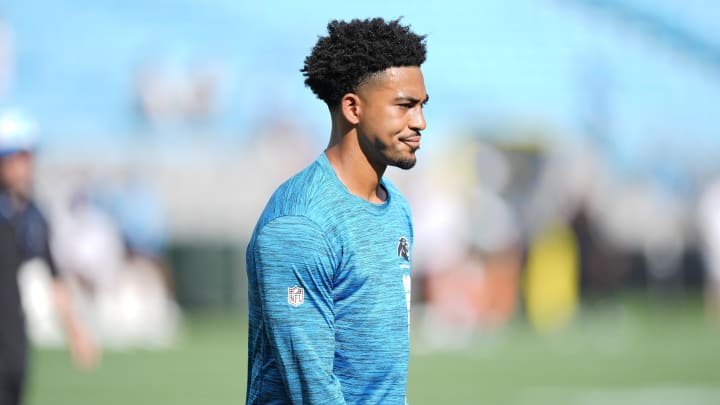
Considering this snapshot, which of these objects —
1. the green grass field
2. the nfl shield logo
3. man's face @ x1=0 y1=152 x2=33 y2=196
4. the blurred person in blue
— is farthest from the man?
the green grass field

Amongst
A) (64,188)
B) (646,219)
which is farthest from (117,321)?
(646,219)

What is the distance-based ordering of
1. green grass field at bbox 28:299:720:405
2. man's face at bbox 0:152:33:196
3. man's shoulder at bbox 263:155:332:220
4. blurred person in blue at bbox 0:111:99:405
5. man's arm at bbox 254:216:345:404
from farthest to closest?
green grass field at bbox 28:299:720:405 < man's face at bbox 0:152:33:196 < blurred person in blue at bbox 0:111:99:405 < man's shoulder at bbox 263:155:332:220 < man's arm at bbox 254:216:345:404

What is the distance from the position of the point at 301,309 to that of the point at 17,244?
A: 4068 millimetres

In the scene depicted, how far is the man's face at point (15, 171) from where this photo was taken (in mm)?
7629

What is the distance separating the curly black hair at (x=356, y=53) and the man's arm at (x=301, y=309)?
56cm

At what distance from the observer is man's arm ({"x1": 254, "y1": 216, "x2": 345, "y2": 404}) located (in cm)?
397

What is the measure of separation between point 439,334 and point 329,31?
17.9 metres

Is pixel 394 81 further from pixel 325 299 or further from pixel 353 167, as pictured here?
pixel 325 299

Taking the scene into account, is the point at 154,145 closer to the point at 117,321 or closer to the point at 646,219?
the point at 117,321

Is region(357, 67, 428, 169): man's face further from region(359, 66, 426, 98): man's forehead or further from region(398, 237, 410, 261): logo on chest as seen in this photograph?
region(398, 237, 410, 261): logo on chest

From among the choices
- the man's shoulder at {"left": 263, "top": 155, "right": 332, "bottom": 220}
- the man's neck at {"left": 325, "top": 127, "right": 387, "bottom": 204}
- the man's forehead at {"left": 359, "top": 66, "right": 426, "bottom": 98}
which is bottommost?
the man's shoulder at {"left": 263, "top": 155, "right": 332, "bottom": 220}

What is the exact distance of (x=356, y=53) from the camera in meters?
4.25

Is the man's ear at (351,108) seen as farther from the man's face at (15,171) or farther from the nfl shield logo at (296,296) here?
the man's face at (15,171)

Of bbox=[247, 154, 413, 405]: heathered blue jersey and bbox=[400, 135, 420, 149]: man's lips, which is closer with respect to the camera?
bbox=[247, 154, 413, 405]: heathered blue jersey
